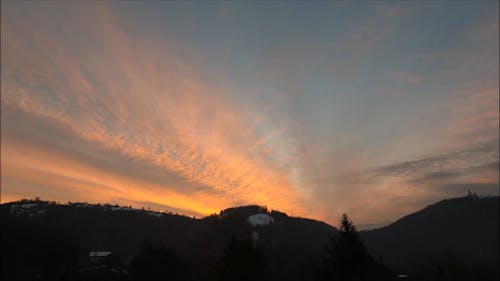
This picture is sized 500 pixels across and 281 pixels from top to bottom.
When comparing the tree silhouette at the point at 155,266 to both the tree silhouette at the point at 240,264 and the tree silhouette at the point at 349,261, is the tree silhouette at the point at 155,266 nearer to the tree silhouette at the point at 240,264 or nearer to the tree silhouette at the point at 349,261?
the tree silhouette at the point at 240,264

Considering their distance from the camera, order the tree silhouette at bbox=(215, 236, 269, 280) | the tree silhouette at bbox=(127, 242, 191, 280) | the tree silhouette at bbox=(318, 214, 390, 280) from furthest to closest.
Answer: the tree silhouette at bbox=(127, 242, 191, 280)
the tree silhouette at bbox=(215, 236, 269, 280)
the tree silhouette at bbox=(318, 214, 390, 280)

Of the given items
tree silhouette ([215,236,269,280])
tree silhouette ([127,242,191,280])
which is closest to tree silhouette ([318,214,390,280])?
tree silhouette ([215,236,269,280])

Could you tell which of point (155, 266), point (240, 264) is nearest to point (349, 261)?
point (240, 264)

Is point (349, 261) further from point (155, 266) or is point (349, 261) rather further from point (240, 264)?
point (155, 266)

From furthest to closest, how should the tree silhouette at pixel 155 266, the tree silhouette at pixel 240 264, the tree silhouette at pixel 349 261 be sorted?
the tree silhouette at pixel 155 266, the tree silhouette at pixel 240 264, the tree silhouette at pixel 349 261

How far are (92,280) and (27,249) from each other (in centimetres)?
1474

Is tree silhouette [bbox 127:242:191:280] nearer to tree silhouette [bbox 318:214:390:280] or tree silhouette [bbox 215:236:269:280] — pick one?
tree silhouette [bbox 215:236:269:280]

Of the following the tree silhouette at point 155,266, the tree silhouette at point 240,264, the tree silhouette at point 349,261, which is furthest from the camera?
the tree silhouette at point 155,266

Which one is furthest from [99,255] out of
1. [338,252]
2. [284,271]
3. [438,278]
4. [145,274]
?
→ [338,252]

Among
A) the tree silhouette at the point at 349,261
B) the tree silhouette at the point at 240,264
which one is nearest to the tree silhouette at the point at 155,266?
the tree silhouette at the point at 240,264

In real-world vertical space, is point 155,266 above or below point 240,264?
above

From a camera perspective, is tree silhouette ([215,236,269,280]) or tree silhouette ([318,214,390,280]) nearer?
tree silhouette ([318,214,390,280])

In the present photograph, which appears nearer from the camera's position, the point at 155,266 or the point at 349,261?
the point at 349,261

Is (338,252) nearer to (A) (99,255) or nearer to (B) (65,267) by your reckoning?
(B) (65,267)
